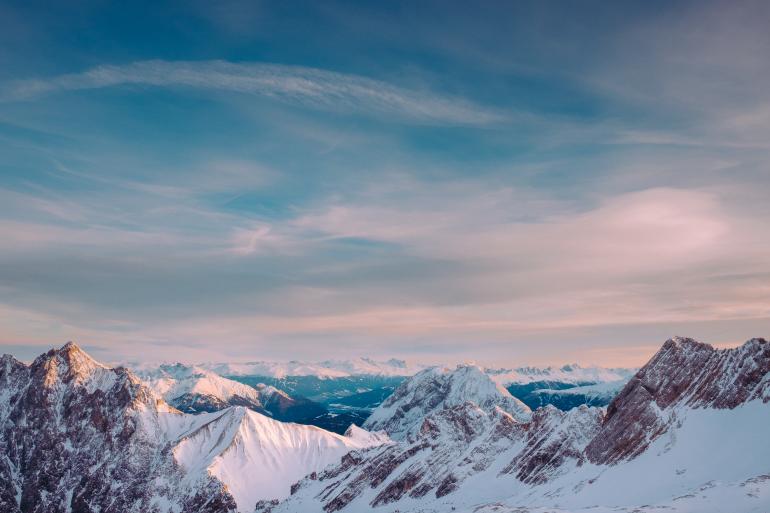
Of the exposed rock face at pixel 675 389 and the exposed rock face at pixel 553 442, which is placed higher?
the exposed rock face at pixel 675 389

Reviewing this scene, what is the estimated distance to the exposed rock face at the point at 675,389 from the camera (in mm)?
122812

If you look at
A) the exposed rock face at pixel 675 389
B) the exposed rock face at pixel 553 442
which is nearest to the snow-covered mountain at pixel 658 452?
the exposed rock face at pixel 675 389

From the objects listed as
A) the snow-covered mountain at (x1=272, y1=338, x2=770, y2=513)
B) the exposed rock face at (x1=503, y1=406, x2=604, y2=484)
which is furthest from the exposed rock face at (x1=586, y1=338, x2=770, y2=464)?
the exposed rock face at (x1=503, y1=406, x2=604, y2=484)

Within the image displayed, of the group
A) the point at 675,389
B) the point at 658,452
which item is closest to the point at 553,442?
the point at 675,389

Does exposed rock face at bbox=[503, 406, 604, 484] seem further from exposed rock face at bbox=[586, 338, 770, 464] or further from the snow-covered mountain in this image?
exposed rock face at bbox=[586, 338, 770, 464]

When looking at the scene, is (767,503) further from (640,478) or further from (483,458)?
(483,458)

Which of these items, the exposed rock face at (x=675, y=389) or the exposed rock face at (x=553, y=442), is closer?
the exposed rock face at (x=675, y=389)

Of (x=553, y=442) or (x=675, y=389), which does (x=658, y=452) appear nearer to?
(x=675, y=389)

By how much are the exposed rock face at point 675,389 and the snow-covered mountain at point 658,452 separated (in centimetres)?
23

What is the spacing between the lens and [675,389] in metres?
136

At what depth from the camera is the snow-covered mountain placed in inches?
3841

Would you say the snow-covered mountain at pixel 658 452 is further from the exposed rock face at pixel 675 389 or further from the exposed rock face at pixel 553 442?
the exposed rock face at pixel 553 442

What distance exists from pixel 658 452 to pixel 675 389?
19.9m

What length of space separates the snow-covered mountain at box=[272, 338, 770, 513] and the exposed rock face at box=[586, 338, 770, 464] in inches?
9.2
